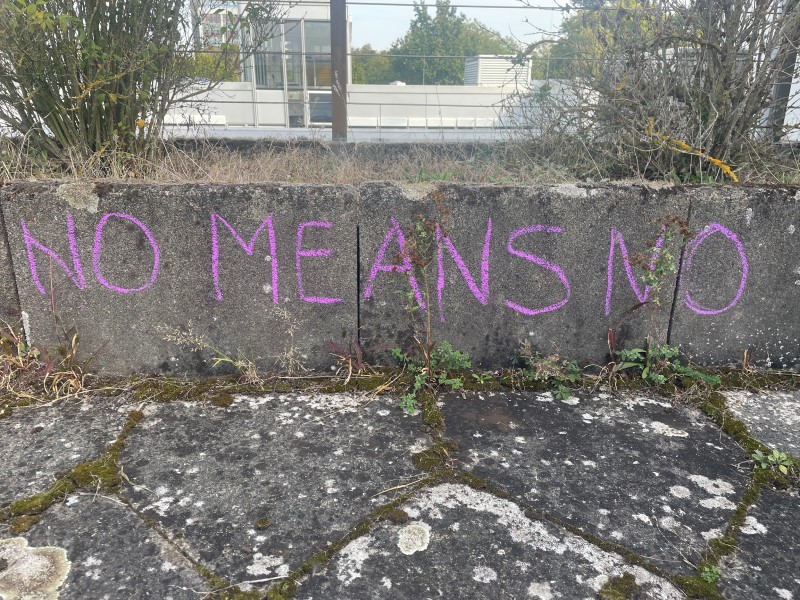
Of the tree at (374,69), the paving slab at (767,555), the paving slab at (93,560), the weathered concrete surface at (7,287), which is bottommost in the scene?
the paving slab at (767,555)

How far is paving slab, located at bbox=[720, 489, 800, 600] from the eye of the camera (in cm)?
168

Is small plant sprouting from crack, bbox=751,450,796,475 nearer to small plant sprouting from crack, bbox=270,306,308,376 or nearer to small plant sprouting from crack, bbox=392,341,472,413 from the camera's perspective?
small plant sprouting from crack, bbox=392,341,472,413

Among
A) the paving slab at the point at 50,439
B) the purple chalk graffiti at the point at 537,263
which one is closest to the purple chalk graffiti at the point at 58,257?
the paving slab at the point at 50,439

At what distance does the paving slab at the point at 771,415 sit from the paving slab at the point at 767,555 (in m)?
Answer: 0.41

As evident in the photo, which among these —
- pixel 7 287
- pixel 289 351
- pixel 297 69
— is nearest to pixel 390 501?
pixel 289 351

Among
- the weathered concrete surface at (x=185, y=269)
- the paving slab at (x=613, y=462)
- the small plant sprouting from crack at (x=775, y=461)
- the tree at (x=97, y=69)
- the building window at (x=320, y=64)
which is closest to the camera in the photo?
the paving slab at (x=613, y=462)

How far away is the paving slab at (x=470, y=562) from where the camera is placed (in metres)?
1.65

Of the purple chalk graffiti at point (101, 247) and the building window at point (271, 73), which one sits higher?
the building window at point (271, 73)

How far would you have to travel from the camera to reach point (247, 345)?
2.97 m

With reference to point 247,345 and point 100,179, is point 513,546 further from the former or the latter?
point 100,179

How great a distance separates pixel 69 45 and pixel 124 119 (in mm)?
444

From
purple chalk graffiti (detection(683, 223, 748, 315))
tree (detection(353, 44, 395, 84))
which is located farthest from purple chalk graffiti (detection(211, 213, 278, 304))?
tree (detection(353, 44, 395, 84))

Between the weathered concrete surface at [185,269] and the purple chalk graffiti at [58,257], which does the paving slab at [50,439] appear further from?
the purple chalk graffiti at [58,257]

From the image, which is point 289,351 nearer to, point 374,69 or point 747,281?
point 747,281
